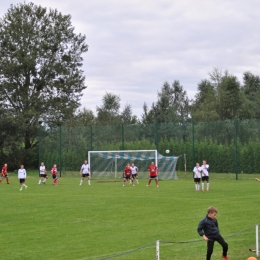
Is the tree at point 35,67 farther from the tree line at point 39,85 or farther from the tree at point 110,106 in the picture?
the tree at point 110,106

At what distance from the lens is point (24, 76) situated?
69.0m

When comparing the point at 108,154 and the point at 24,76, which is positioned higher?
the point at 24,76

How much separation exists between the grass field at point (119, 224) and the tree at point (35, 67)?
124ft

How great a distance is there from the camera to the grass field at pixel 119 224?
1484 cm

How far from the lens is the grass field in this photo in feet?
48.7

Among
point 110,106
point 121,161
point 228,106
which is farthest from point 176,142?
point 110,106

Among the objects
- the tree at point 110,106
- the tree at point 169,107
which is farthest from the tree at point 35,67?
the tree at point 110,106

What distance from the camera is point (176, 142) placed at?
167ft

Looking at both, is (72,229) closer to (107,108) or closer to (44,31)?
(44,31)

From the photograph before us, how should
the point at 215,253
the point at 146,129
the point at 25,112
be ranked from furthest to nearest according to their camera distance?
the point at 25,112 < the point at 146,129 < the point at 215,253

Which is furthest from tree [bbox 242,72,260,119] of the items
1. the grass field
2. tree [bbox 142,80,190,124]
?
the grass field

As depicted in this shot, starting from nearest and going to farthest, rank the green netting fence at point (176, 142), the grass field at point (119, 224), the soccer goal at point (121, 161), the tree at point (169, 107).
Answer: the grass field at point (119, 224) < the green netting fence at point (176, 142) < the soccer goal at point (121, 161) < the tree at point (169, 107)

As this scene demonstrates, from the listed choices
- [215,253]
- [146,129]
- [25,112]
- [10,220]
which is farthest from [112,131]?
[215,253]

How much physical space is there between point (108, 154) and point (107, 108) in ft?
181
